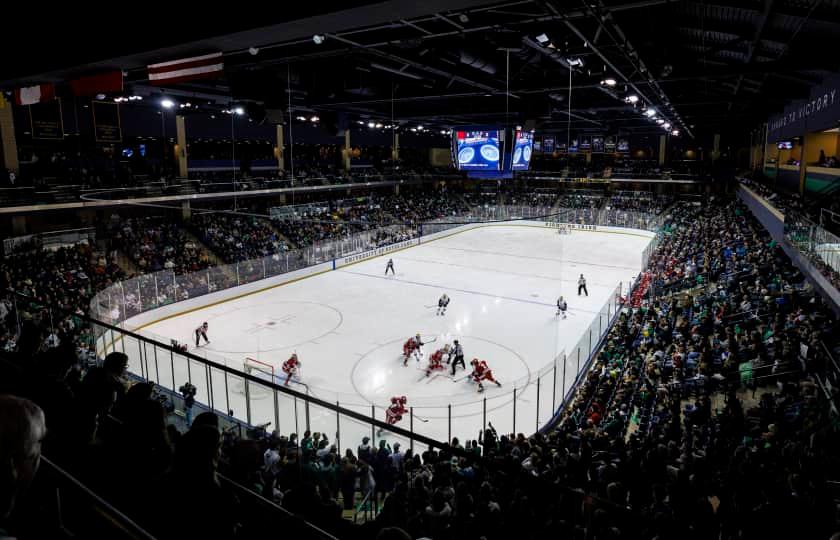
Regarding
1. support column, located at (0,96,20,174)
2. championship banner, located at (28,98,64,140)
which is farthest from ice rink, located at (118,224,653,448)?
support column, located at (0,96,20,174)

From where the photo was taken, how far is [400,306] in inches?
872

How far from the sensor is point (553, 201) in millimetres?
46906

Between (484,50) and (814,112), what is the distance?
30.1 feet

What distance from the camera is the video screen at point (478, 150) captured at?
573 inches

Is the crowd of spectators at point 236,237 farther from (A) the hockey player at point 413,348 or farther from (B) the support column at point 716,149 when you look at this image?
(B) the support column at point 716,149

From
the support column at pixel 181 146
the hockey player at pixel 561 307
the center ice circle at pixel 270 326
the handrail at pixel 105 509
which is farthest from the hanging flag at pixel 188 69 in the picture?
the support column at pixel 181 146

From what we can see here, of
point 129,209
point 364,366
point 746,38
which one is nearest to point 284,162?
point 129,209

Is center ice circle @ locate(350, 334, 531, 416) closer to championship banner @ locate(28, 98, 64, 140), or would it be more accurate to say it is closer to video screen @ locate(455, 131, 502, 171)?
video screen @ locate(455, 131, 502, 171)

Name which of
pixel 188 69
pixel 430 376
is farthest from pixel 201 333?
pixel 188 69

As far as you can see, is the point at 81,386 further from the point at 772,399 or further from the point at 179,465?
the point at 772,399

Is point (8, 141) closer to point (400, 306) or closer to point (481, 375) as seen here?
point (400, 306)

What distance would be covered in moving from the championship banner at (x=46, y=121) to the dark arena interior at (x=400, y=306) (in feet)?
0.46

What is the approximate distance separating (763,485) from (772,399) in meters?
4.30

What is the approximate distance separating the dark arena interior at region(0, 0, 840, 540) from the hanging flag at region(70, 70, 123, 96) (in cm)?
4
